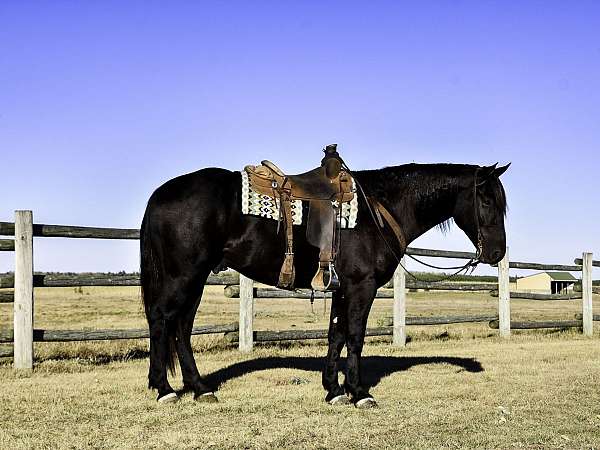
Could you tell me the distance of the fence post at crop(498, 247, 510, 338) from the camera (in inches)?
544

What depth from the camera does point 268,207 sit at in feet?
20.3

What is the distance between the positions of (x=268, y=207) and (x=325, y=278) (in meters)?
0.83

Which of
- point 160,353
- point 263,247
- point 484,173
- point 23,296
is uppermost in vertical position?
point 484,173

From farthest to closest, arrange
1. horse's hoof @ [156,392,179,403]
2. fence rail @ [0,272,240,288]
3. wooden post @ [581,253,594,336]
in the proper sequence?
wooden post @ [581,253,594,336]
fence rail @ [0,272,240,288]
horse's hoof @ [156,392,179,403]

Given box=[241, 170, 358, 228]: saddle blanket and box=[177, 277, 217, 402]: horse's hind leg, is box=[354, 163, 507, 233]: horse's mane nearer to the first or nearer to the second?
box=[241, 170, 358, 228]: saddle blanket

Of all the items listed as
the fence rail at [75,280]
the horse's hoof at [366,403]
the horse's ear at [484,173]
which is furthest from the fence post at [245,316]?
the horse's ear at [484,173]

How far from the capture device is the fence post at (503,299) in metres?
13.8

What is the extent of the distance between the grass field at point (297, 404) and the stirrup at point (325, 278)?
3.50 feet

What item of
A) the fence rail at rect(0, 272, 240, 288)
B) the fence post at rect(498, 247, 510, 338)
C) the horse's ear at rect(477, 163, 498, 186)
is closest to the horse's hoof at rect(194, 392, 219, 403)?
the fence rail at rect(0, 272, 240, 288)

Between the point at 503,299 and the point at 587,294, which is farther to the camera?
the point at 587,294

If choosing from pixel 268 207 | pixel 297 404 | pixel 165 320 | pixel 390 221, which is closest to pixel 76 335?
pixel 165 320

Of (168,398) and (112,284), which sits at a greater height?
(112,284)

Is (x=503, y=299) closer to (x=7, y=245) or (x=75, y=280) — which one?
(x=75, y=280)

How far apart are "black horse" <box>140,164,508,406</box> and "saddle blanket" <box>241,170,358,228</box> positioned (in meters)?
0.08
